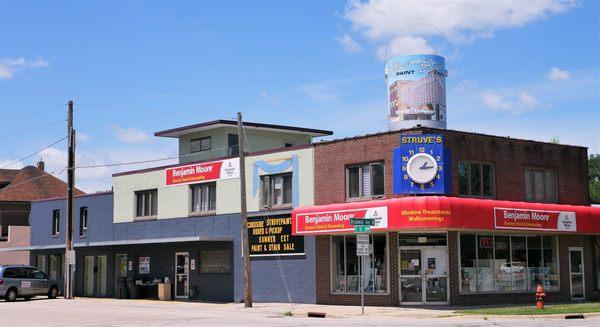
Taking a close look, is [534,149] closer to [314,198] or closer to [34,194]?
[314,198]

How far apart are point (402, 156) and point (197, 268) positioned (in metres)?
12.7

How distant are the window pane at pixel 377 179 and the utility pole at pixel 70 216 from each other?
17617mm

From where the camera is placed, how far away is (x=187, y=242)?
37125 millimetres

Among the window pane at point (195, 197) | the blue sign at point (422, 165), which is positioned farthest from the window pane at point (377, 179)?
the window pane at point (195, 197)

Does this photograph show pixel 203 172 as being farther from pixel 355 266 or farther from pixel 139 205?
pixel 355 266

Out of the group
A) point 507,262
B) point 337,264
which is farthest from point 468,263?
point 337,264

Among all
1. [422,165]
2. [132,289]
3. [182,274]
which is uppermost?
[422,165]

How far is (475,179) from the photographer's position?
99.4 ft

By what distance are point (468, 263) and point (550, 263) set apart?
5121 millimetres

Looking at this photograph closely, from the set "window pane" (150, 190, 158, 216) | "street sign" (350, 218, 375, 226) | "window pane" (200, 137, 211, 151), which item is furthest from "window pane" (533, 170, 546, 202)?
"window pane" (150, 190, 158, 216)

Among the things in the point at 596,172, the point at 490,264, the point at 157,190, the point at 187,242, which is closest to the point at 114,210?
the point at 157,190

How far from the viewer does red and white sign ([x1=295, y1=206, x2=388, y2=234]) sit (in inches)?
1110

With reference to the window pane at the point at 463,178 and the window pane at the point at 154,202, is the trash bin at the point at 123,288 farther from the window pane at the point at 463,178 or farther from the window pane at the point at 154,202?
the window pane at the point at 463,178

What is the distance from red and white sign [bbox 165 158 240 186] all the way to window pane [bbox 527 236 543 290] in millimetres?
12573
